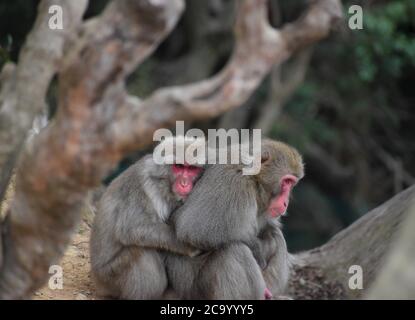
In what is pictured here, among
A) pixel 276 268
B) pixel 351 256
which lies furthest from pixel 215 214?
pixel 351 256

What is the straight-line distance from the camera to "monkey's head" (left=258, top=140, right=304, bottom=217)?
5.46 m

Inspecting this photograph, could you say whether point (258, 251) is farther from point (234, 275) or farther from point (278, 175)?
point (278, 175)

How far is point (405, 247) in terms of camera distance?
3436mm

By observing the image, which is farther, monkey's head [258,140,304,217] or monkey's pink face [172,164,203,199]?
monkey's head [258,140,304,217]

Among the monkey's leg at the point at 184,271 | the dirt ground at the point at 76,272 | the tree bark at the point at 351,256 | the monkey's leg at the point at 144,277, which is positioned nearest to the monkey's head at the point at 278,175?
the monkey's leg at the point at 184,271

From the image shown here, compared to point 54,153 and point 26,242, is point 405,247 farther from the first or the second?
point 26,242

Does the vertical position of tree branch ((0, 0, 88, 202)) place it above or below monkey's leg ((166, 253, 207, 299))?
above

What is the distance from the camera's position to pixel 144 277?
208 inches

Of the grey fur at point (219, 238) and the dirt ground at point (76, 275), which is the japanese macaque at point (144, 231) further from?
the dirt ground at point (76, 275)

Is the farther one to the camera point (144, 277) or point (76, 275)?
point (76, 275)

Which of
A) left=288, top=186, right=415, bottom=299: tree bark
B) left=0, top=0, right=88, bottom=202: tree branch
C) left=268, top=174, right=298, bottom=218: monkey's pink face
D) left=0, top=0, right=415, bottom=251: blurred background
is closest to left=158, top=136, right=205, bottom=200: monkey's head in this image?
left=268, top=174, right=298, bottom=218: monkey's pink face

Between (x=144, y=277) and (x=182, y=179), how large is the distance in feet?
2.40

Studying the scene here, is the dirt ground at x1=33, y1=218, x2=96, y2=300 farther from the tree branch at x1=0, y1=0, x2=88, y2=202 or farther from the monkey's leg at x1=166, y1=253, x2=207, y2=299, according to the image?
the tree branch at x1=0, y1=0, x2=88, y2=202

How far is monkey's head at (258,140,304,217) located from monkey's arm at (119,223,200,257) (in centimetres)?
68
